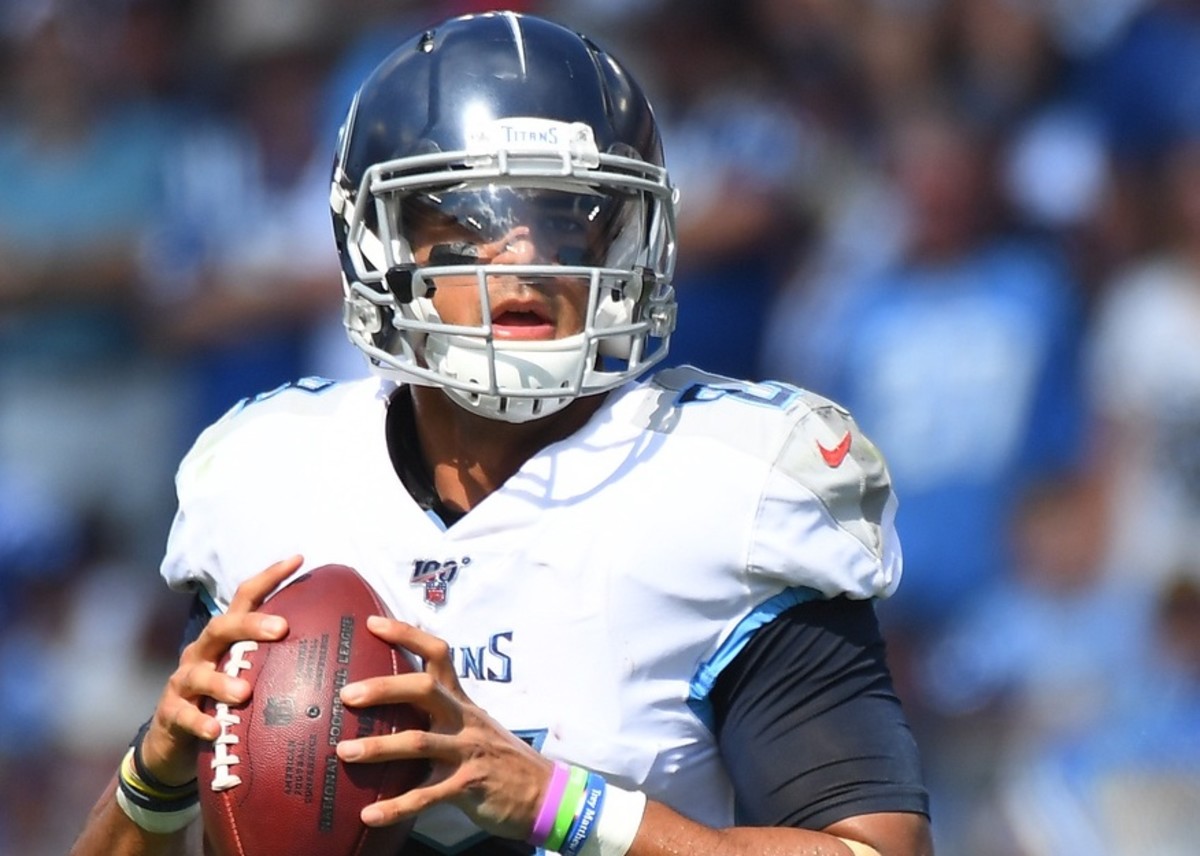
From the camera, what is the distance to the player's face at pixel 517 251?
2.14 m

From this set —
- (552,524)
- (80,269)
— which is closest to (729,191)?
(80,269)

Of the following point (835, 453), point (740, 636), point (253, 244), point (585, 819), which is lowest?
point (253, 244)

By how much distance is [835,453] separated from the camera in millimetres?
2113

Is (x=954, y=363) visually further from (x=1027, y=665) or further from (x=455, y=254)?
(x=455, y=254)

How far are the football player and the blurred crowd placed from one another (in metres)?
2.09

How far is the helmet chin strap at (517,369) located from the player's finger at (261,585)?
26 centimetres

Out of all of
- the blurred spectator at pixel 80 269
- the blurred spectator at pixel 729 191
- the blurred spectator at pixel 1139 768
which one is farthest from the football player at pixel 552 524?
the blurred spectator at pixel 80 269

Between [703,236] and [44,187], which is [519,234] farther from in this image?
[44,187]

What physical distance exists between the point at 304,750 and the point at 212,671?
0.44 feet

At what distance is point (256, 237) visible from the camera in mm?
5227

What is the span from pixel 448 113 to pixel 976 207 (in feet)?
7.87

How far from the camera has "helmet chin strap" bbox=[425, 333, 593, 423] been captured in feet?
6.92

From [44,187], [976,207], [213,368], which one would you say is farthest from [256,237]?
[976,207]

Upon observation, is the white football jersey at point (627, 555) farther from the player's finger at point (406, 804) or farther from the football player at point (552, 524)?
the player's finger at point (406, 804)
